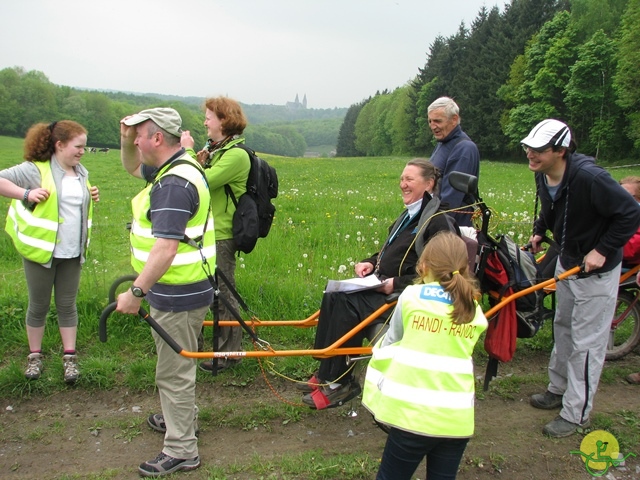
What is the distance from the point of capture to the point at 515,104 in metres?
51.1

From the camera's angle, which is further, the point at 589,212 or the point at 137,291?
the point at 589,212

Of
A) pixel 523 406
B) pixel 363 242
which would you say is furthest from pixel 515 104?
pixel 523 406

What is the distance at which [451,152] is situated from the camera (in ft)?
17.1

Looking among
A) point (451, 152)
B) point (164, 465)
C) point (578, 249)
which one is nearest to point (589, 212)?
point (578, 249)

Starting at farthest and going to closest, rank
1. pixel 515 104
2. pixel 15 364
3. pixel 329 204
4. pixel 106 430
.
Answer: pixel 515 104 < pixel 329 204 < pixel 15 364 < pixel 106 430

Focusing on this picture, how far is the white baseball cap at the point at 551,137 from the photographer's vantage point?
3.82 m

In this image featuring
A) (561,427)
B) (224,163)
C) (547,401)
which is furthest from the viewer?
(547,401)

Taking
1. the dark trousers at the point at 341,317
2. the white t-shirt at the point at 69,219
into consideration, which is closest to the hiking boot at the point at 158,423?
the dark trousers at the point at 341,317

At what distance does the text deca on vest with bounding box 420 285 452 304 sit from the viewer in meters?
2.64

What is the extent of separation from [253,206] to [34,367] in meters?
2.45

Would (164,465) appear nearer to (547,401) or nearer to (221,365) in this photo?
(221,365)

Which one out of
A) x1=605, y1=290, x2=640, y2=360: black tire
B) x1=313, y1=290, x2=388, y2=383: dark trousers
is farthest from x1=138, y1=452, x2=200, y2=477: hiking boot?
x1=605, y1=290, x2=640, y2=360: black tire

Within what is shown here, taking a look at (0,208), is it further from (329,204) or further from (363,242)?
(363,242)

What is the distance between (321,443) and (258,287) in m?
2.41
